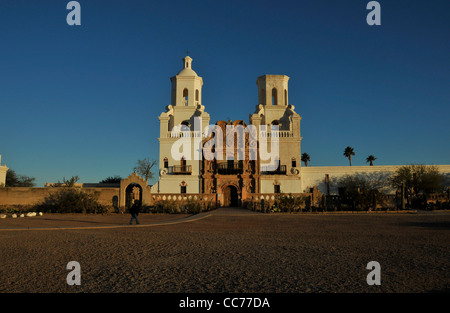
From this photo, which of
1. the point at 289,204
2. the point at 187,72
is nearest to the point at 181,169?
the point at 187,72

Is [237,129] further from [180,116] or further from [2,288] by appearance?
[2,288]

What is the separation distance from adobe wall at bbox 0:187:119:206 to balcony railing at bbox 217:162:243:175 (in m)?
12.3

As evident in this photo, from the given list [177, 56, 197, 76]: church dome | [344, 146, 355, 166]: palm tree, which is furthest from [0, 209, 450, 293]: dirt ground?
[344, 146, 355, 166]: palm tree

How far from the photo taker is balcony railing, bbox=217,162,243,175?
33750mm

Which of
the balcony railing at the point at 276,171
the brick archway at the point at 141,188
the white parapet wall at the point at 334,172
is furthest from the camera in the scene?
the white parapet wall at the point at 334,172

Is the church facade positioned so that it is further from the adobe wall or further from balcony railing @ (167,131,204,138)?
the adobe wall

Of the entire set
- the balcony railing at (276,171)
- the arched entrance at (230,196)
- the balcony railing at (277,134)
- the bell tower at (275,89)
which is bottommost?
the arched entrance at (230,196)

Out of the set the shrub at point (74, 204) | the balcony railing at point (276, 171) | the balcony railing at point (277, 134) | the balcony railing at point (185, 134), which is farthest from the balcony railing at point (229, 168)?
the shrub at point (74, 204)

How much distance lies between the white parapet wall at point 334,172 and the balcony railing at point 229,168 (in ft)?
24.8

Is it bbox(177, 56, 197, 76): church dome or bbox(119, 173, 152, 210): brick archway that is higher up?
bbox(177, 56, 197, 76): church dome

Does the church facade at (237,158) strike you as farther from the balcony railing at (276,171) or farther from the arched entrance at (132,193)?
the arched entrance at (132,193)

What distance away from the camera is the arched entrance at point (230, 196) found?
34.1m

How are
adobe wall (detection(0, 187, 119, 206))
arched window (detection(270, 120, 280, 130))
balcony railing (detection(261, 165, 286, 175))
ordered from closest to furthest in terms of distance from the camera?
adobe wall (detection(0, 187, 119, 206))
balcony railing (detection(261, 165, 286, 175))
arched window (detection(270, 120, 280, 130))

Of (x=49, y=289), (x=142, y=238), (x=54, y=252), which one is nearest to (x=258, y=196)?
(x=142, y=238)
